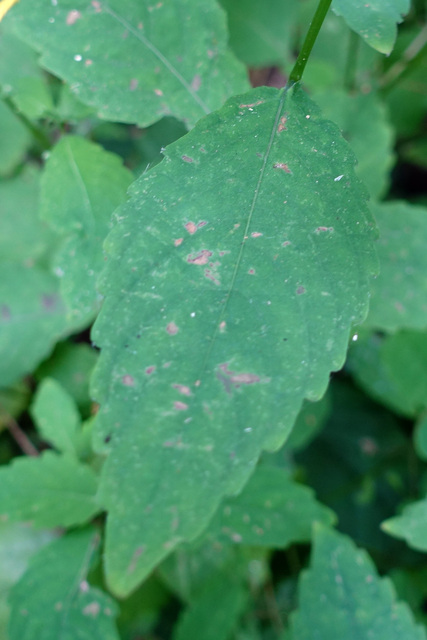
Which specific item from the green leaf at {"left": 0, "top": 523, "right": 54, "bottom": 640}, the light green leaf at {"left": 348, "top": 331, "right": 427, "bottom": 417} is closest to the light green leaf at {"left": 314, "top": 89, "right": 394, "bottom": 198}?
the light green leaf at {"left": 348, "top": 331, "right": 427, "bottom": 417}

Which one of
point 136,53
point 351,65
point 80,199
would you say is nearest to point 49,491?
point 80,199

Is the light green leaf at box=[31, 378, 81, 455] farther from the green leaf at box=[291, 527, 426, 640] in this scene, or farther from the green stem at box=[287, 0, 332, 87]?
the green stem at box=[287, 0, 332, 87]

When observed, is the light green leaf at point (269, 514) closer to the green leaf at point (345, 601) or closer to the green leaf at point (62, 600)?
the green leaf at point (345, 601)

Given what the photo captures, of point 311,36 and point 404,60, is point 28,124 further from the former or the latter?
point 404,60

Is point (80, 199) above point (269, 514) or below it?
above

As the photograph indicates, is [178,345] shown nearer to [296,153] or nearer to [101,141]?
[296,153]

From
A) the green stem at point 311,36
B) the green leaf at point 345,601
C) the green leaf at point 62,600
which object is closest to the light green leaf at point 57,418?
the green leaf at point 62,600
